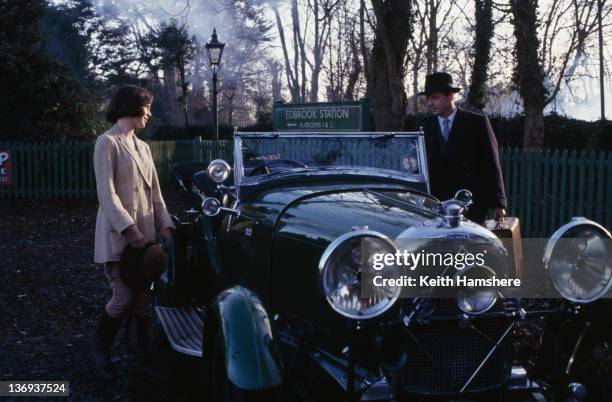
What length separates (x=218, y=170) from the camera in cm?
405

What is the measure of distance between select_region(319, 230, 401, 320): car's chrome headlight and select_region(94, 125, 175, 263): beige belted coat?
5.73 feet

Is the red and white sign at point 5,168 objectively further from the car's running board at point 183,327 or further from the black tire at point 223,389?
the black tire at point 223,389

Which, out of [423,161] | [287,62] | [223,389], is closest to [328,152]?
[423,161]

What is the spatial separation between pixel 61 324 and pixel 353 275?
3.67 metres

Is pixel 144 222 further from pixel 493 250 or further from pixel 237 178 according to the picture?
pixel 493 250

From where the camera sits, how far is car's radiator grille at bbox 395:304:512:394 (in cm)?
272

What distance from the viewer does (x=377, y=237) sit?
98.3 inches

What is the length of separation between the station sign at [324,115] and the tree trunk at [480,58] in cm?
847

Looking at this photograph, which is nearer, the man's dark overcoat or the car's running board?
the car's running board

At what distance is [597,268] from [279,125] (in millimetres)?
6496

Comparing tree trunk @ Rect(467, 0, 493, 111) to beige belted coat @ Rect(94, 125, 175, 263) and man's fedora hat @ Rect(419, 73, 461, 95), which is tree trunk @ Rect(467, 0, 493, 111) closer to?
man's fedora hat @ Rect(419, 73, 461, 95)

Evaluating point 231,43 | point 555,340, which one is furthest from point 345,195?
point 231,43

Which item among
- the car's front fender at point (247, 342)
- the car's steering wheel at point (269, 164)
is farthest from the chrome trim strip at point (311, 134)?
the car's front fender at point (247, 342)

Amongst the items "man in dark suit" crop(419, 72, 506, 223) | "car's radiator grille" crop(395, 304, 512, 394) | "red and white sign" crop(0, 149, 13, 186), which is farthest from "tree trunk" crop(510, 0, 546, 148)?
"red and white sign" crop(0, 149, 13, 186)
